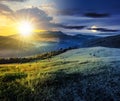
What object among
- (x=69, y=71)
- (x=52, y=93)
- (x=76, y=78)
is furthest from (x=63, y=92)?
(x=69, y=71)

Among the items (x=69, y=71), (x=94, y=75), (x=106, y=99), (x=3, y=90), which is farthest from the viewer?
(x=69, y=71)

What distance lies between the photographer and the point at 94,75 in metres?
28.3

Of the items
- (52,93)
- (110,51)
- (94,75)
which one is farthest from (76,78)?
(110,51)

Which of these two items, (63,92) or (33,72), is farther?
(33,72)

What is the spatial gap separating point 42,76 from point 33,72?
3.25 meters

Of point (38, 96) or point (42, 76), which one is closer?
point (38, 96)

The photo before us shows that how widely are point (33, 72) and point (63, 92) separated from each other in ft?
23.7

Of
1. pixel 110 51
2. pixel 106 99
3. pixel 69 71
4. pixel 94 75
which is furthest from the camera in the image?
pixel 110 51

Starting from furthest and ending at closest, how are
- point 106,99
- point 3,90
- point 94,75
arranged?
point 94,75
point 3,90
point 106,99

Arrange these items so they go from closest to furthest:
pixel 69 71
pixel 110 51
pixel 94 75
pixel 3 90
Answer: pixel 3 90 → pixel 94 75 → pixel 69 71 → pixel 110 51

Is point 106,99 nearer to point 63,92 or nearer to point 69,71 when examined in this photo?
point 63,92

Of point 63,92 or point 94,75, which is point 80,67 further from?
point 63,92

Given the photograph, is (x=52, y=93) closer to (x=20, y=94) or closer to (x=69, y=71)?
(x=20, y=94)

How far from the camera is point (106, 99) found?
2433 cm
